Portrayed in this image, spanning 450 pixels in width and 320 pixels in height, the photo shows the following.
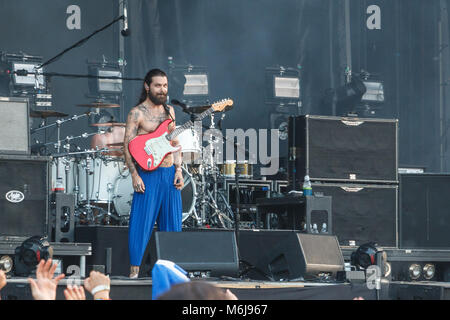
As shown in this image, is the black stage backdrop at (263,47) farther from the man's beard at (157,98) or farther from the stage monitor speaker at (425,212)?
the man's beard at (157,98)

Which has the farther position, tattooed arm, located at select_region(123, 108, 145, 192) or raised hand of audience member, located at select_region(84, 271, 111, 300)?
tattooed arm, located at select_region(123, 108, 145, 192)

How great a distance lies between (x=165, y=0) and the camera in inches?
559

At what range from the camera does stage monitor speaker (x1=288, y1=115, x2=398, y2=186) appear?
8633mm

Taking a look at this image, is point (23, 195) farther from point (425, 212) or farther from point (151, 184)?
point (425, 212)

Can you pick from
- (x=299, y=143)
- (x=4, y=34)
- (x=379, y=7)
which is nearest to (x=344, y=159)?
(x=299, y=143)

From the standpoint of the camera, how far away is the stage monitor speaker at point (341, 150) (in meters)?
8.63

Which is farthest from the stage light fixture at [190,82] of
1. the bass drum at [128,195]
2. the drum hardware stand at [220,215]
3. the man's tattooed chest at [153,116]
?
the man's tattooed chest at [153,116]

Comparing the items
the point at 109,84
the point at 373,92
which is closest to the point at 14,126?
the point at 109,84

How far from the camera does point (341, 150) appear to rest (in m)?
8.74

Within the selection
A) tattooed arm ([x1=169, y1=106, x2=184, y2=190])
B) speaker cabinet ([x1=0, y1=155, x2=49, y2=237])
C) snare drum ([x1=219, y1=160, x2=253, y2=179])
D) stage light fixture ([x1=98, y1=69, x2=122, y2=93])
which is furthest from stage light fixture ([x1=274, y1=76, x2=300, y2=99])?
tattooed arm ([x1=169, y1=106, x2=184, y2=190])

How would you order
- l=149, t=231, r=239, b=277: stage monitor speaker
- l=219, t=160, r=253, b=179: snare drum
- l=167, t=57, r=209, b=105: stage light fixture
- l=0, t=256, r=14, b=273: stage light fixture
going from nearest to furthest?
l=149, t=231, r=239, b=277: stage monitor speaker
l=0, t=256, r=14, b=273: stage light fixture
l=219, t=160, r=253, b=179: snare drum
l=167, t=57, r=209, b=105: stage light fixture

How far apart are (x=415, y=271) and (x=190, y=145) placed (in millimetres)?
3506

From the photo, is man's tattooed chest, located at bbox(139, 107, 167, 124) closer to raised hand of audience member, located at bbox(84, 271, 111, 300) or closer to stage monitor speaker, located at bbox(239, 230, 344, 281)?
stage monitor speaker, located at bbox(239, 230, 344, 281)

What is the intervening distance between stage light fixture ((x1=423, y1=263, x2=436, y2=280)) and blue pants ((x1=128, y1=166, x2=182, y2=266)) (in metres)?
3.16
